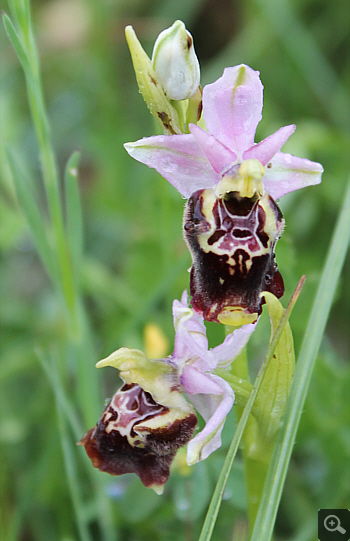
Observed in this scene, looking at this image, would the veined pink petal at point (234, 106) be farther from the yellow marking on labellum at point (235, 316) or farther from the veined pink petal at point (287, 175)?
the yellow marking on labellum at point (235, 316)

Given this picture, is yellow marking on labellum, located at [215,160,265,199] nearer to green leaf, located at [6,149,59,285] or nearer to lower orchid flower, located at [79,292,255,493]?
lower orchid flower, located at [79,292,255,493]

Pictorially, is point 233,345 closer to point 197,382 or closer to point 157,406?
point 197,382

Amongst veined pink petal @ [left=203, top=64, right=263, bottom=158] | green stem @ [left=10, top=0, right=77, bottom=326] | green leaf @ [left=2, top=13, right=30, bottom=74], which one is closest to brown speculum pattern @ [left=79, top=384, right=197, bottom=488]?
green stem @ [left=10, top=0, right=77, bottom=326]

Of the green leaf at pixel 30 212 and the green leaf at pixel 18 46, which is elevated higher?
the green leaf at pixel 18 46

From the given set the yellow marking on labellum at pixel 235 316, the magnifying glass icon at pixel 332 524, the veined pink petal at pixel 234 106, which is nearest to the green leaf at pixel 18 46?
the veined pink petal at pixel 234 106

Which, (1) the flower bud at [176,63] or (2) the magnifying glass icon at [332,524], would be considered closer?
(1) the flower bud at [176,63]

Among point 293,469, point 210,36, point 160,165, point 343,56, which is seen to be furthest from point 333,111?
point 160,165
